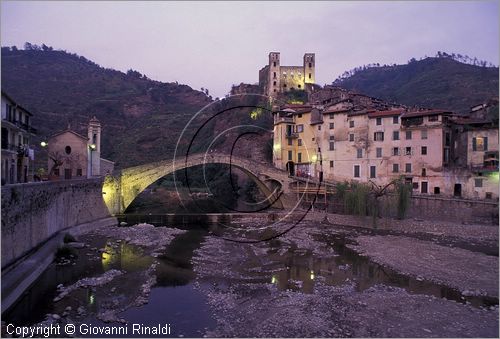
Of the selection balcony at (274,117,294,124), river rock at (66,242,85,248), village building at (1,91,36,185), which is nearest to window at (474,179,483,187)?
balcony at (274,117,294,124)

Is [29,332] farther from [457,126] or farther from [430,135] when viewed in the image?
[457,126]

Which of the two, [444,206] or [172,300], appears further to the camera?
[444,206]

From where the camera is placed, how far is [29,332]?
9977 mm

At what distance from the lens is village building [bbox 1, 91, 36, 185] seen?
842 inches

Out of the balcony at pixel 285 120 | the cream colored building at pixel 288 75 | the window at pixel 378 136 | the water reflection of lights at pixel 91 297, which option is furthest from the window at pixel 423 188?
the cream colored building at pixel 288 75

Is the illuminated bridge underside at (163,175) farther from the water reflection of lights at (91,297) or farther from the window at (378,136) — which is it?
the water reflection of lights at (91,297)

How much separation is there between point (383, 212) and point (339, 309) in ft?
58.6

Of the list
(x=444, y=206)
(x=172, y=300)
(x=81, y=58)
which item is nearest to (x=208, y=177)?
(x=444, y=206)

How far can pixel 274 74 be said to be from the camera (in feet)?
226

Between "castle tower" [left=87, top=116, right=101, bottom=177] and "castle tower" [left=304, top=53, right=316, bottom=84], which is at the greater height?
"castle tower" [left=304, top=53, right=316, bottom=84]

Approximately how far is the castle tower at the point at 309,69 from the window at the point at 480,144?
43.3 m

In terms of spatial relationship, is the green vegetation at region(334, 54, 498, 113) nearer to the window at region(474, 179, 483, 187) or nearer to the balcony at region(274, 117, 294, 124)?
the window at region(474, 179, 483, 187)

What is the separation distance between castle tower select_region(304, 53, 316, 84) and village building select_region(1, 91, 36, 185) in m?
53.6

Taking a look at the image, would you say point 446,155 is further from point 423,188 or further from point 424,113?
point 424,113
